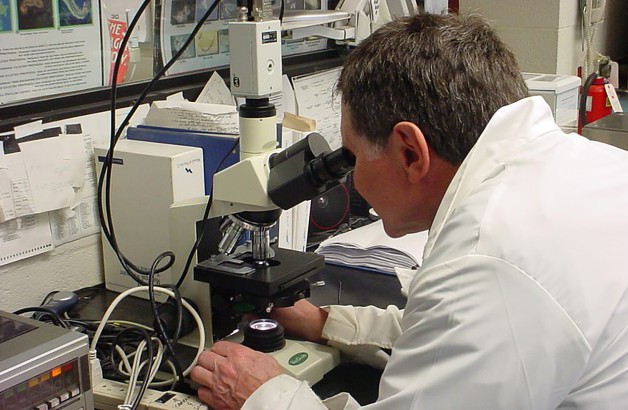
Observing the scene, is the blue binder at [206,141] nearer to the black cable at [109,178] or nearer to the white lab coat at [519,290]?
the black cable at [109,178]

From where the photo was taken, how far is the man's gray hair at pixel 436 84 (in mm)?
1053

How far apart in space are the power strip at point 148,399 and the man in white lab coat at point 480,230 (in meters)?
0.03

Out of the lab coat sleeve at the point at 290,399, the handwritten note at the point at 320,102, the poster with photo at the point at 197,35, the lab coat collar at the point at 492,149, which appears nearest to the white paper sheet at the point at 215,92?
the poster with photo at the point at 197,35

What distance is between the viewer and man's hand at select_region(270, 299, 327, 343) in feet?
4.68

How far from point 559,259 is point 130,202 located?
1.03m

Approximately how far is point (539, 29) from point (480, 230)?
2.23 m

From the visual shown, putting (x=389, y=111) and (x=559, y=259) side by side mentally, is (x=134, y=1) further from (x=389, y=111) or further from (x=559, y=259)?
(x=559, y=259)

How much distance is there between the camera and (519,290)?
85cm

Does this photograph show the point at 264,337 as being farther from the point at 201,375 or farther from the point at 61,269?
the point at 61,269

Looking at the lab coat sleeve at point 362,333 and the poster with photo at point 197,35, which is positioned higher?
the poster with photo at point 197,35

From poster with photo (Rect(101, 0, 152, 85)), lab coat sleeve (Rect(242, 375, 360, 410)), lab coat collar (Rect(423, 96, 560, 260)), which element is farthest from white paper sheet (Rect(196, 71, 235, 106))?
lab coat collar (Rect(423, 96, 560, 260))

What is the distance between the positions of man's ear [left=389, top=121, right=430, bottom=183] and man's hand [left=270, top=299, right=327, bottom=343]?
0.43 m

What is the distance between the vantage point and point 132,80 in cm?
182

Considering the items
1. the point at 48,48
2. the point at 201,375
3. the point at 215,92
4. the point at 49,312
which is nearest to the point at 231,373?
the point at 201,375
